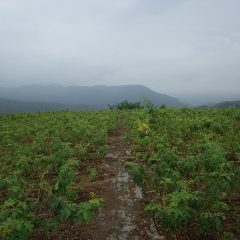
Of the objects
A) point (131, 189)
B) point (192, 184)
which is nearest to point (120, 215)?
point (131, 189)

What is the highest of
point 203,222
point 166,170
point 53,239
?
point 166,170

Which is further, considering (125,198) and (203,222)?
(125,198)

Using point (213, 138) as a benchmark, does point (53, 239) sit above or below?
below

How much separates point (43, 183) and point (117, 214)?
227 centimetres

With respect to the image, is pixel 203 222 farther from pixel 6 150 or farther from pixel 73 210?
pixel 6 150

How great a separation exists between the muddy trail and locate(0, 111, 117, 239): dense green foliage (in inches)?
14.9

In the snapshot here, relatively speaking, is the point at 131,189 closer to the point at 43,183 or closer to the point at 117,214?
the point at 117,214

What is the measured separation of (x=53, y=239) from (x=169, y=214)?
7.54 feet

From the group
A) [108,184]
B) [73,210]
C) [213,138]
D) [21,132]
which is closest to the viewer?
[73,210]

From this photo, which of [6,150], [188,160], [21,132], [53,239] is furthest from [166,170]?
[21,132]

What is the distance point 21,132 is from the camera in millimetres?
17438

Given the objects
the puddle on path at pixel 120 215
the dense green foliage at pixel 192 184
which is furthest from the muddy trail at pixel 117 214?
the dense green foliage at pixel 192 184

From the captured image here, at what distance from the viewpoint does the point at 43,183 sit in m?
→ 8.73

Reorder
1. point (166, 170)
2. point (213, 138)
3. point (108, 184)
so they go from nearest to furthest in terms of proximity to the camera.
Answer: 1. point (166, 170)
2. point (108, 184)
3. point (213, 138)
